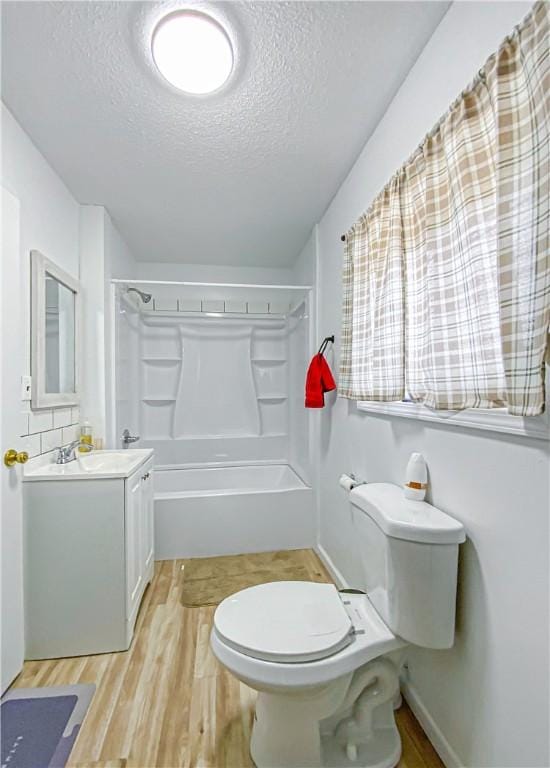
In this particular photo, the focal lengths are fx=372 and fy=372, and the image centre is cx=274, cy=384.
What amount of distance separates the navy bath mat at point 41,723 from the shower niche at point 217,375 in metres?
2.05

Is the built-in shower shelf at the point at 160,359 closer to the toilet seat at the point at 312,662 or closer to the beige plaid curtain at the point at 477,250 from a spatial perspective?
the beige plaid curtain at the point at 477,250

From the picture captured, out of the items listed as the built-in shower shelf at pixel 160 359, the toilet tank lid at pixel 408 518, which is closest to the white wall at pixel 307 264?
the built-in shower shelf at pixel 160 359

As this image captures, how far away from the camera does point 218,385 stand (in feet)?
12.2

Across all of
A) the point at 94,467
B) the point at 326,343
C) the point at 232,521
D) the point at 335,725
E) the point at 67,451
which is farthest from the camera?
the point at 232,521

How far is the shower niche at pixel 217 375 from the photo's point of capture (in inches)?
141

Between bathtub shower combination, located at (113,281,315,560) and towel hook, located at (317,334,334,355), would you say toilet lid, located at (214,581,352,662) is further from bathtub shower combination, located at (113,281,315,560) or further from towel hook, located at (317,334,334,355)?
bathtub shower combination, located at (113,281,315,560)

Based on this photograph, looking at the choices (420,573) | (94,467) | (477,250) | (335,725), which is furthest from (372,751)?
(94,467)

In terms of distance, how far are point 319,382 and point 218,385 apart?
64.5 inches

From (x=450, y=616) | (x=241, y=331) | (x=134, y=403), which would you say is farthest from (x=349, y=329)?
(x=134, y=403)

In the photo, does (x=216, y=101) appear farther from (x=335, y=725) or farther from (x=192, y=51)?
(x=335, y=725)

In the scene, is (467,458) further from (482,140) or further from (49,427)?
(49,427)

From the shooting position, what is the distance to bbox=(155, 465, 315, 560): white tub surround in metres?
2.61

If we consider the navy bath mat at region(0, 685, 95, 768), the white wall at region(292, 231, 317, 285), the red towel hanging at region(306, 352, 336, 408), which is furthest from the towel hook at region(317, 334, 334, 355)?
the navy bath mat at region(0, 685, 95, 768)

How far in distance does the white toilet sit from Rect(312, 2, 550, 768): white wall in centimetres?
8
